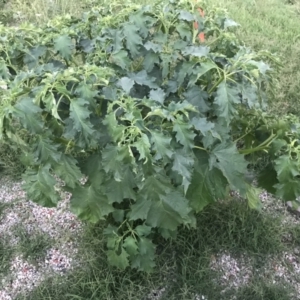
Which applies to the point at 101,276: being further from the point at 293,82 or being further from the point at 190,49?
the point at 293,82

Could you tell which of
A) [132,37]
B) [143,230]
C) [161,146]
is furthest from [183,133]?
[143,230]

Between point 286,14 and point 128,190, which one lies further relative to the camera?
point 286,14

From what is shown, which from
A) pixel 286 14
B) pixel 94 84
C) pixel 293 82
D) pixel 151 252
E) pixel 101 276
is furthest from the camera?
pixel 286 14

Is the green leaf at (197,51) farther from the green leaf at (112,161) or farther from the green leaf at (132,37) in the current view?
the green leaf at (112,161)

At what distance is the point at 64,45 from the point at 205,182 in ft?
2.84

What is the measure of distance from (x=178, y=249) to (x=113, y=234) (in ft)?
1.44

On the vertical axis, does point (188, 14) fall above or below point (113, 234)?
above

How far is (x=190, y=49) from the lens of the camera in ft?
6.57

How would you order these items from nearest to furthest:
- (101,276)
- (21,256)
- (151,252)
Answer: (151,252) < (101,276) < (21,256)

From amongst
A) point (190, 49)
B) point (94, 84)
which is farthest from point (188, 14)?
point (94, 84)

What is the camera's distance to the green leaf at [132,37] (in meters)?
2.08

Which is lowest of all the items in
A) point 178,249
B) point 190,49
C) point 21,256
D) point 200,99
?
point 21,256

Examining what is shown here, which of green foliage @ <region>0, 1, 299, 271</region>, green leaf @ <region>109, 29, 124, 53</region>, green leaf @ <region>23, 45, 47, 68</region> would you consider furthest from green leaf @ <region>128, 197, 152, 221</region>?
green leaf @ <region>23, 45, 47, 68</region>

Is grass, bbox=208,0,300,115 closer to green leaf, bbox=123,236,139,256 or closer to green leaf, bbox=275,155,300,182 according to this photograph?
green leaf, bbox=275,155,300,182
